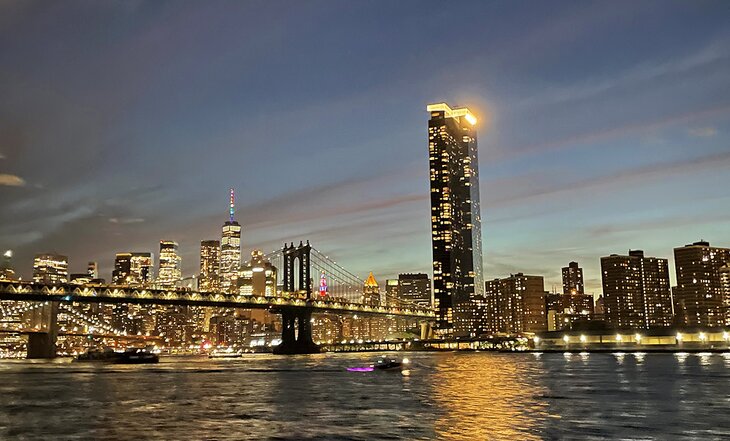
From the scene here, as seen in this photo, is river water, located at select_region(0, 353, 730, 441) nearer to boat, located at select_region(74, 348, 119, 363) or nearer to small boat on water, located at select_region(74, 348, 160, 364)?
small boat on water, located at select_region(74, 348, 160, 364)

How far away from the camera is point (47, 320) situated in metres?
149

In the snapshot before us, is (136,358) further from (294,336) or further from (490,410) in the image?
(490,410)

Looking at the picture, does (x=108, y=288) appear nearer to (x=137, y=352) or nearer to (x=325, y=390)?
(x=137, y=352)

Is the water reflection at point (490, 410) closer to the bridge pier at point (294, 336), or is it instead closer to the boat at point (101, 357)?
the boat at point (101, 357)

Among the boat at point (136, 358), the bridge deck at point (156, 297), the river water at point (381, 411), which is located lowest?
the boat at point (136, 358)

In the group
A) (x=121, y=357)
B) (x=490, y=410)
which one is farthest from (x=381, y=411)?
(x=121, y=357)

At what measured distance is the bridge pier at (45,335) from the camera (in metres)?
148

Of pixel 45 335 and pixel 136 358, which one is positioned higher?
pixel 45 335

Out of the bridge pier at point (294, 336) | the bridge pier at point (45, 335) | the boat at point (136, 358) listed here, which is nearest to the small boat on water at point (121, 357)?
the boat at point (136, 358)

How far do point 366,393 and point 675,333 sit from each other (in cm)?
12065

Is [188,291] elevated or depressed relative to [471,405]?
elevated

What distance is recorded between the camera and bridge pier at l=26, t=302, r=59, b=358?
14775cm

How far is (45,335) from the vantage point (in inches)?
5940

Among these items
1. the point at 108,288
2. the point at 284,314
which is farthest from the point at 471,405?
the point at 284,314
